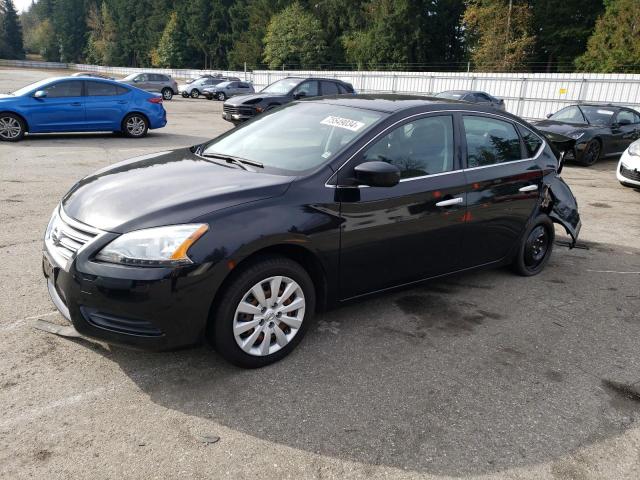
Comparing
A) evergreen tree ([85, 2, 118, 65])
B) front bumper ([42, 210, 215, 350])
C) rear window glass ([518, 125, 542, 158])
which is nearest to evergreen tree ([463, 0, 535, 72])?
rear window glass ([518, 125, 542, 158])

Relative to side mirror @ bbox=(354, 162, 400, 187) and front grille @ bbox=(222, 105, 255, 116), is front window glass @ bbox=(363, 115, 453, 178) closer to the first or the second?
side mirror @ bbox=(354, 162, 400, 187)

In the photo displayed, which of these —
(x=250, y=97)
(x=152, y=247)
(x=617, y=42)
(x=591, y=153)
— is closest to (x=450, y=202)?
(x=152, y=247)

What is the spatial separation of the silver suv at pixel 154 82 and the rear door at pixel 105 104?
55.0 ft

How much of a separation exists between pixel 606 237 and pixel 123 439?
253 inches

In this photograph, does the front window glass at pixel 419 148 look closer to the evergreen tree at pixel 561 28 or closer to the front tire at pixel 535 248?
the front tire at pixel 535 248

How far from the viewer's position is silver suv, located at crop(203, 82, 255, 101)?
109 feet

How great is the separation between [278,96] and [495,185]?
41.8 ft

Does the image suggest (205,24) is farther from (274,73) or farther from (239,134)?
(239,134)

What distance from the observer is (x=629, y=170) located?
9695mm

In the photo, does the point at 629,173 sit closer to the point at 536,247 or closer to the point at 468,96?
the point at 536,247

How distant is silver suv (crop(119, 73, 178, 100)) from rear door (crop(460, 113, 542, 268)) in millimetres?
27159

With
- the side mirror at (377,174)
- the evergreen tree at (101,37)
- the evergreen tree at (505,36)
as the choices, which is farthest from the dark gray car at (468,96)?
the evergreen tree at (101,37)

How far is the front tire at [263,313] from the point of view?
3.08m

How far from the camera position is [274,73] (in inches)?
1576
